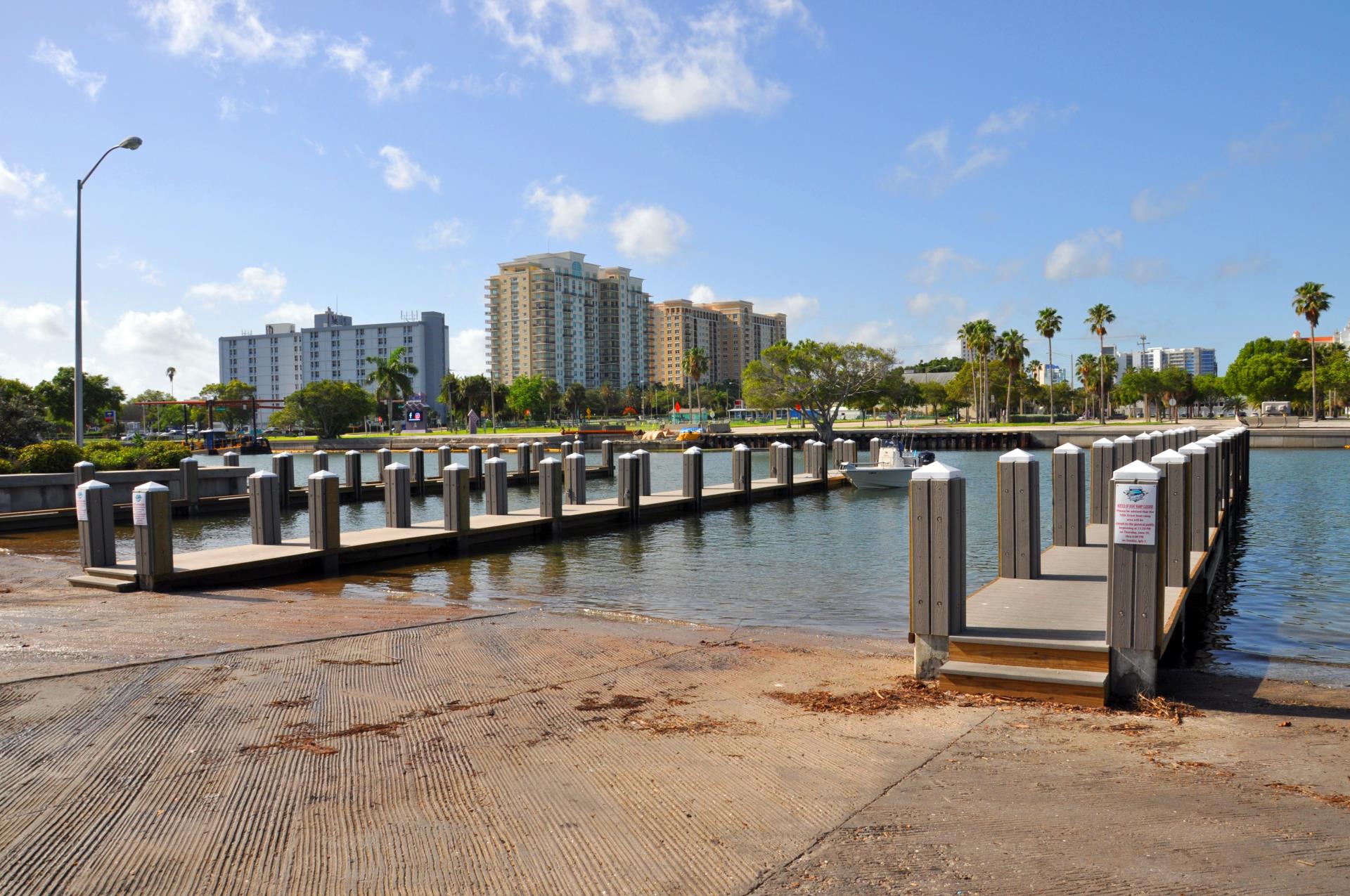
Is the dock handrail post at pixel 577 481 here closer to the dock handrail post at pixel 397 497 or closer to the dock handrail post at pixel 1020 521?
the dock handrail post at pixel 397 497

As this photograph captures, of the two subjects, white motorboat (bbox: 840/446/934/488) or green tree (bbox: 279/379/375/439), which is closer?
white motorboat (bbox: 840/446/934/488)

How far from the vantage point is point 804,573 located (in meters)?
17.1

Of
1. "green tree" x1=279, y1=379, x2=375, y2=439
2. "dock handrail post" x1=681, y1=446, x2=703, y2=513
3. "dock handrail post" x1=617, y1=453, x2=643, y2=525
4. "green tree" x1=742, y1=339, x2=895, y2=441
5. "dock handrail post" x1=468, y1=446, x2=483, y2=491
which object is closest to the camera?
"dock handrail post" x1=617, y1=453, x2=643, y2=525

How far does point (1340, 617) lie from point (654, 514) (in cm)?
1649

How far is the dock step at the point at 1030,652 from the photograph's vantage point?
7.17m

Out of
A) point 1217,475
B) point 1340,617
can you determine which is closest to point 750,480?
point 1217,475

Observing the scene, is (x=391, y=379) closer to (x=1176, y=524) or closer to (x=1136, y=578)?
(x=1176, y=524)

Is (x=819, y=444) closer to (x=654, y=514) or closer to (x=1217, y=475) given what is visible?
(x=654, y=514)

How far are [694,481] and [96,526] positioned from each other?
17.4m

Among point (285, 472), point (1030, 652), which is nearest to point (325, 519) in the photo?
point (1030, 652)

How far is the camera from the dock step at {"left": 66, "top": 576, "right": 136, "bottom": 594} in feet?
41.7

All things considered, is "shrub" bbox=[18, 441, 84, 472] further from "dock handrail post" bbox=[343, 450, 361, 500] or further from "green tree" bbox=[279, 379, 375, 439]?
"green tree" bbox=[279, 379, 375, 439]

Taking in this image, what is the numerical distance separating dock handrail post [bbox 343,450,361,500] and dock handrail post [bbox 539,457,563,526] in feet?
45.8

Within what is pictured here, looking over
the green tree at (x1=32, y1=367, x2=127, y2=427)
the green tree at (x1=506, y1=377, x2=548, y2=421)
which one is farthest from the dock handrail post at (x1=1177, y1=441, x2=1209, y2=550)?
the green tree at (x1=506, y1=377, x2=548, y2=421)
